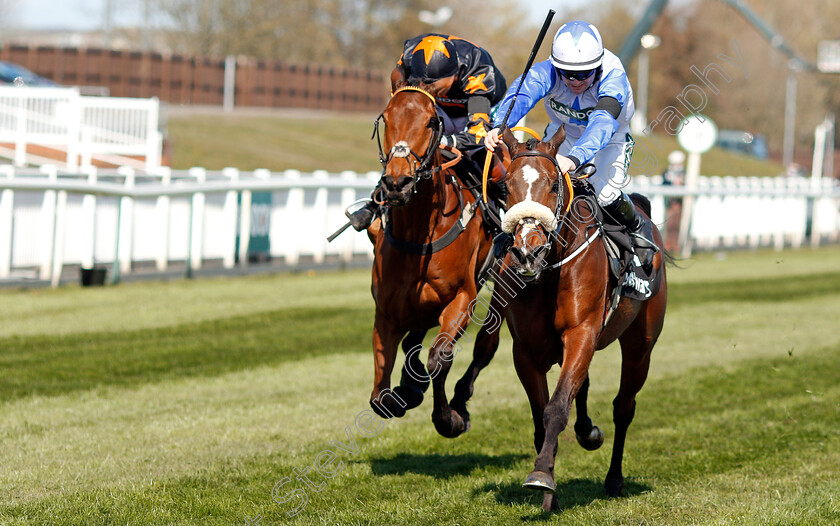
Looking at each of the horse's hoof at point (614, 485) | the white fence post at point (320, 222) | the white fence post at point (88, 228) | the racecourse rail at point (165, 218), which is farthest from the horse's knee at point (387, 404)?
the white fence post at point (320, 222)

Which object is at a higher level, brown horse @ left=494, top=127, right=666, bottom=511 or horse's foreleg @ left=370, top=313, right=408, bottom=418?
brown horse @ left=494, top=127, right=666, bottom=511

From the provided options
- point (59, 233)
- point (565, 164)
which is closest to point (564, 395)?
point (565, 164)

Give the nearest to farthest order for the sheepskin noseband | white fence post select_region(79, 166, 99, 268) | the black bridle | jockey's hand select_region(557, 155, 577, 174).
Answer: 1. the sheepskin noseband
2. the black bridle
3. jockey's hand select_region(557, 155, 577, 174)
4. white fence post select_region(79, 166, 99, 268)

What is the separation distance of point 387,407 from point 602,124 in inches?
78.1

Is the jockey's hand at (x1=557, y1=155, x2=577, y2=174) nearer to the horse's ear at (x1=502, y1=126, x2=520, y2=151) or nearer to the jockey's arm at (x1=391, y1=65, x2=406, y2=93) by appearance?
the horse's ear at (x1=502, y1=126, x2=520, y2=151)

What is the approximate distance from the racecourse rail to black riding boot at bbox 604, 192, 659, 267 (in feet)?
13.9

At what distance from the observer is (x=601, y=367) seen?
1060 cm

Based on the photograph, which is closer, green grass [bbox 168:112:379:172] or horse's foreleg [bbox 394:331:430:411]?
horse's foreleg [bbox 394:331:430:411]

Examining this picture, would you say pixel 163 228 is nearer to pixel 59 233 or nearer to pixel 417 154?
pixel 59 233

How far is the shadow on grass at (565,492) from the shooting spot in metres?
5.62

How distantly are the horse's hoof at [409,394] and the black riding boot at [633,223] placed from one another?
151cm

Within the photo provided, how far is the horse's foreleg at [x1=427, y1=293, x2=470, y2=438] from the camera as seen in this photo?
5.84 meters

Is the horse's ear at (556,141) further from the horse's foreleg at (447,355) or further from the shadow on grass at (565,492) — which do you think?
the shadow on grass at (565,492)

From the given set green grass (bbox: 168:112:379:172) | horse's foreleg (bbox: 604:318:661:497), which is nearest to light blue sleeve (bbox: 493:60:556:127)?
horse's foreleg (bbox: 604:318:661:497)
